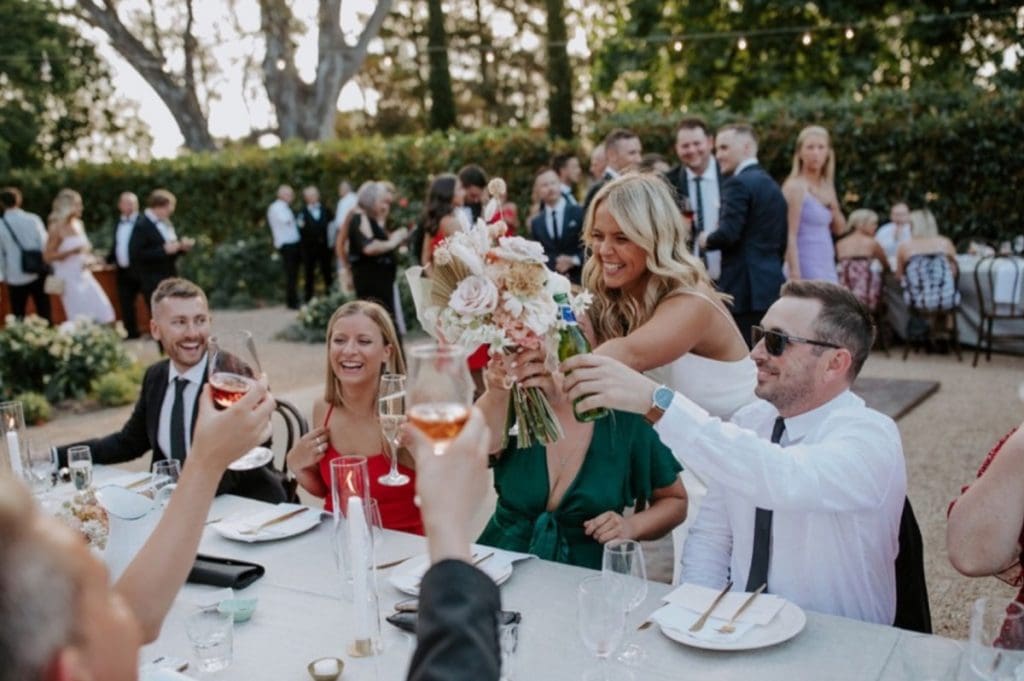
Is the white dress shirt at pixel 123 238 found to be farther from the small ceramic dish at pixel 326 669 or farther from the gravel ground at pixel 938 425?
the small ceramic dish at pixel 326 669

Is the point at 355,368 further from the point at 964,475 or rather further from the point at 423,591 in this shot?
the point at 964,475

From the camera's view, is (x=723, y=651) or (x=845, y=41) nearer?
(x=723, y=651)

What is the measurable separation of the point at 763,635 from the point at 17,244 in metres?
10.9

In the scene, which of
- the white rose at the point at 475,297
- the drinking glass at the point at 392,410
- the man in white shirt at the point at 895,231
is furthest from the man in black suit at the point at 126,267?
the white rose at the point at 475,297

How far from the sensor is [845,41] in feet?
51.5

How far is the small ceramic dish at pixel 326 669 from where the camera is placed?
1.95 metres

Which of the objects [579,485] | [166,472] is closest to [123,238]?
[166,472]

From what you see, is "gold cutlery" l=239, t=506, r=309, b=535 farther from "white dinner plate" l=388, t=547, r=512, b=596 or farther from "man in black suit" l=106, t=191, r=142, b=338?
"man in black suit" l=106, t=191, r=142, b=338

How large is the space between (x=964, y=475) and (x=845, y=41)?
39.4 ft

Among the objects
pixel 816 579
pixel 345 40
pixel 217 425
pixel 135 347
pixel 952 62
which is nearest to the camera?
pixel 217 425

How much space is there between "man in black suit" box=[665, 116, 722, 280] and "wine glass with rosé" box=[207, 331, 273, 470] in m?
4.78

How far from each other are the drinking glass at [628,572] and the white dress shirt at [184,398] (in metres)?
2.27

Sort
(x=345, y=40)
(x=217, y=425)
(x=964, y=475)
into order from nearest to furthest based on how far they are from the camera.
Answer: (x=217, y=425) < (x=964, y=475) < (x=345, y=40)

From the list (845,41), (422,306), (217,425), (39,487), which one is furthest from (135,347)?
(845,41)
